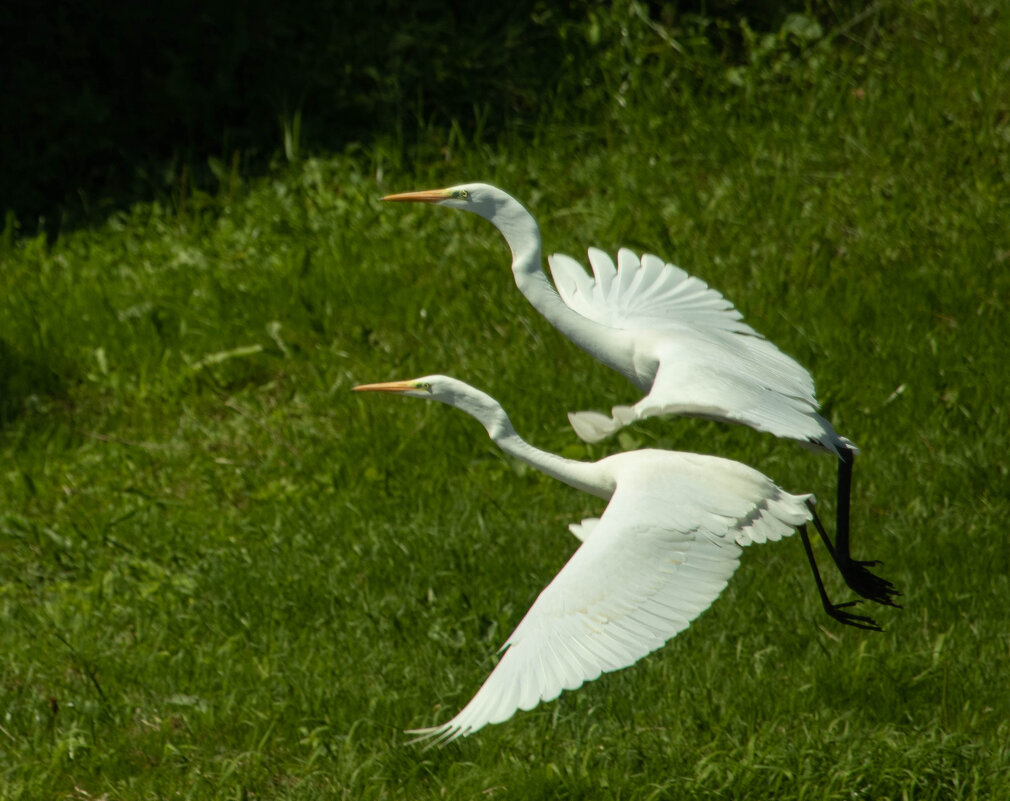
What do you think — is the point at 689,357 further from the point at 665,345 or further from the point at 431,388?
the point at 431,388

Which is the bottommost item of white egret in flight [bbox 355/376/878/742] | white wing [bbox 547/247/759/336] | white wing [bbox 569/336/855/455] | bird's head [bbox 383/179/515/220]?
white wing [bbox 547/247/759/336]

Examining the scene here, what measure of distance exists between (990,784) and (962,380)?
2027mm

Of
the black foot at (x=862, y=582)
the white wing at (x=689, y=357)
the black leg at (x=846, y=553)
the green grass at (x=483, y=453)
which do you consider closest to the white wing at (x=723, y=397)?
the white wing at (x=689, y=357)

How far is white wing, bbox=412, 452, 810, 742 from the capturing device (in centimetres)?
268

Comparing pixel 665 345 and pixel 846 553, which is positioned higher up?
pixel 665 345

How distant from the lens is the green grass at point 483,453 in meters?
3.88

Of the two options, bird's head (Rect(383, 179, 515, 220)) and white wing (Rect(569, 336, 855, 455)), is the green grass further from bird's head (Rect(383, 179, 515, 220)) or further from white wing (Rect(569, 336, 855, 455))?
bird's head (Rect(383, 179, 515, 220))

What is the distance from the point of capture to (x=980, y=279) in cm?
560

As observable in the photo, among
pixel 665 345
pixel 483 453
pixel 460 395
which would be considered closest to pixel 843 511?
pixel 665 345

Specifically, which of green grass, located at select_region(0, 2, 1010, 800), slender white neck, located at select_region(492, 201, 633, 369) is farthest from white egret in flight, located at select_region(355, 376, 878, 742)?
green grass, located at select_region(0, 2, 1010, 800)

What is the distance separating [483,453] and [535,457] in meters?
2.04

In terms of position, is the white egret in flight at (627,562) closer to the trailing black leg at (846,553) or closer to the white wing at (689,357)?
the white wing at (689,357)

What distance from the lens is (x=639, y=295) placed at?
3928 mm

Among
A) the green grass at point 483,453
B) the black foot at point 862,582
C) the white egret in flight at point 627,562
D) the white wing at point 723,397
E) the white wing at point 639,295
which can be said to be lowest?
the green grass at point 483,453
